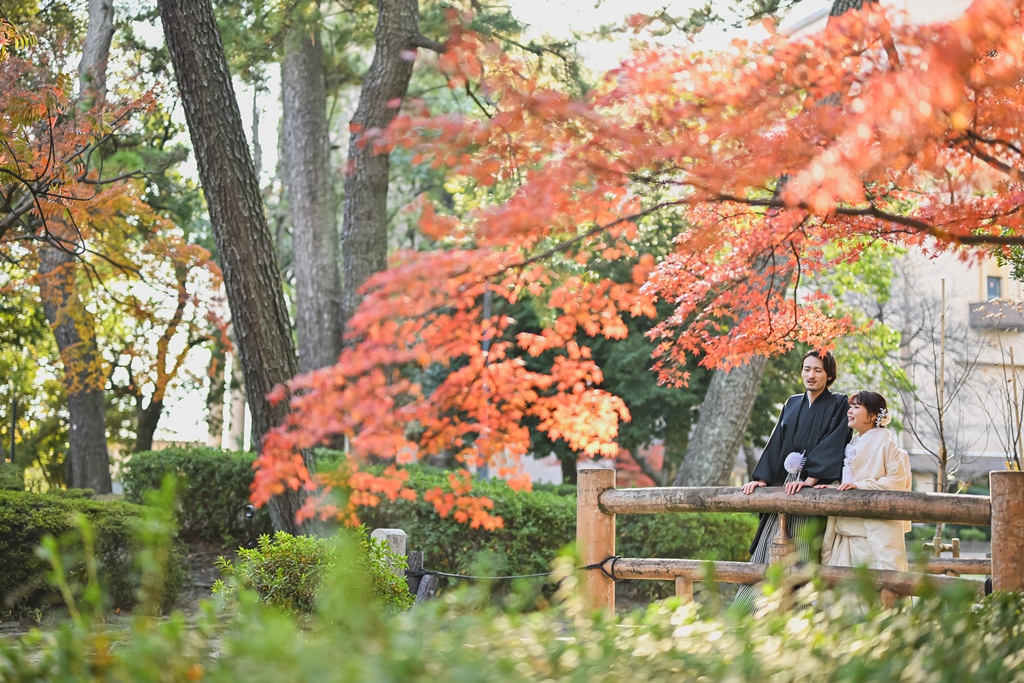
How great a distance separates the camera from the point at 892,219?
4.37m

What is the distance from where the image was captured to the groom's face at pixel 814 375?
571cm

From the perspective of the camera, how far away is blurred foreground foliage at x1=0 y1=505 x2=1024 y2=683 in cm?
194

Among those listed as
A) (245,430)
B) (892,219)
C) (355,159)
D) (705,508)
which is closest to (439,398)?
(705,508)

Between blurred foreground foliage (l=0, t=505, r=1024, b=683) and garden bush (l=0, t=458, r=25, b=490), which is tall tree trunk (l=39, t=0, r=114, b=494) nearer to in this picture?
garden bush (l=0, t=458, r=25, b=490)

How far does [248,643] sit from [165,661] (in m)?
0.22

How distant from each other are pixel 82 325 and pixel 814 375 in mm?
9898

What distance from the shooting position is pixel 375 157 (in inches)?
423

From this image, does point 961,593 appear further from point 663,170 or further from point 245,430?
point 245,430

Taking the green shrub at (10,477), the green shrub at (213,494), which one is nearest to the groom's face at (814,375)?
the green shrub at (213,494)

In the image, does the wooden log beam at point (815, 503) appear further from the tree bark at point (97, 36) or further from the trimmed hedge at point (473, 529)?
the tree bark at point (97, 36)

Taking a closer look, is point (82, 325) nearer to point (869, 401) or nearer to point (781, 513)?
point (781, 513)

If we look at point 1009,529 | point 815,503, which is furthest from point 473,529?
point 1009,529

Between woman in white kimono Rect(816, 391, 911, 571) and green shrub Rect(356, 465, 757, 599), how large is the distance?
4.09 m

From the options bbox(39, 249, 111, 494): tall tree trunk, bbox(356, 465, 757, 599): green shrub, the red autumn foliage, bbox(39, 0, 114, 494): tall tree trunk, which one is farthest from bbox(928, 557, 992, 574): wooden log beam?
bbox(39, 249, 111, 494): tall tree trunk
